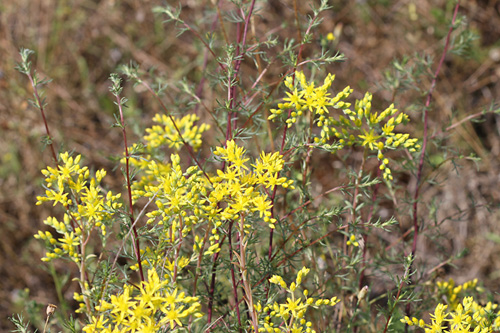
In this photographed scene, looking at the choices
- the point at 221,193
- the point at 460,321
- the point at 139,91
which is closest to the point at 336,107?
the point at 221,193

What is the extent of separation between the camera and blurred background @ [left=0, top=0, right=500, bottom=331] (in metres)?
4.50

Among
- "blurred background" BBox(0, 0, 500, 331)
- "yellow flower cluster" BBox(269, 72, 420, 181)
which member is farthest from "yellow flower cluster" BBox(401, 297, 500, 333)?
"blurred background" BBox(0, 0, 500, 331)

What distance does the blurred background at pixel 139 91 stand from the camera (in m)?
4.50

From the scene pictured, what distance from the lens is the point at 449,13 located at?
5.11 metres

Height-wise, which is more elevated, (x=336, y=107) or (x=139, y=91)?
(x=336, y=107)

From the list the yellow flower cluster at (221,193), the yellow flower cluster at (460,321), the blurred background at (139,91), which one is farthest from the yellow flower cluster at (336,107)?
the blurred background at (139,91)

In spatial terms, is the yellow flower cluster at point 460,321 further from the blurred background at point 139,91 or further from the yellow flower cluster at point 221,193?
the blurred background at point 139,91

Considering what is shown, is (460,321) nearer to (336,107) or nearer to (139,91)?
→ (336,107)

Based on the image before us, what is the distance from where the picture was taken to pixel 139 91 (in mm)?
5234

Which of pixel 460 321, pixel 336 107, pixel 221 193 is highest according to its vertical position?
pixel 336 107

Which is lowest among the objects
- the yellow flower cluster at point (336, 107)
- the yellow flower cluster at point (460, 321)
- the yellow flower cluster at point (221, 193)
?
the yellow flower cluster at point (460, 321)

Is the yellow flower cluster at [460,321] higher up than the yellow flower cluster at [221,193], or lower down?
lower down


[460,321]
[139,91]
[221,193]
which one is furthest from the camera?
[139,91]

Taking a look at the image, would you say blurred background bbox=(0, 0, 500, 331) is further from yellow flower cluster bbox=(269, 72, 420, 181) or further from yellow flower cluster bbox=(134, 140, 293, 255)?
yellow flower cluster bbox=(134, 140, 293, 255)
